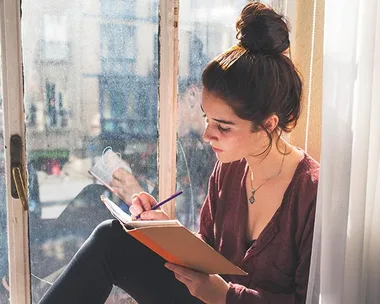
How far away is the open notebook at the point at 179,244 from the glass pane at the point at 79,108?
1.27 feet

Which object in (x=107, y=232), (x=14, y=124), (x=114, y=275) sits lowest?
(x=114, y=275)

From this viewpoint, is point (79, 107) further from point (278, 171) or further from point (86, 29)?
point (278, 171)

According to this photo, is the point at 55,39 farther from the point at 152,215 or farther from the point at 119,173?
the point at 152,215

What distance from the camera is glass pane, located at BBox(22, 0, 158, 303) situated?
1294 millimetres

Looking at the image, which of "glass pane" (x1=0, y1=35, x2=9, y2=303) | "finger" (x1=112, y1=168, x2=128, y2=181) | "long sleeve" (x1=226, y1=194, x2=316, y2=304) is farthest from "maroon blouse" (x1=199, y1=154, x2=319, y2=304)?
"glass pane" (x1=0, y1=35, x2=9, y2=303)

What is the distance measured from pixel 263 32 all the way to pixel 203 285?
576mm

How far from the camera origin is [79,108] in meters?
1.35

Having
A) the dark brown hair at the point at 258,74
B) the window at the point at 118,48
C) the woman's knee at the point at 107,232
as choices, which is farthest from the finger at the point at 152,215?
the window at the point at 118,48

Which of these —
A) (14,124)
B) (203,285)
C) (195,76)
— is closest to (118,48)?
(195,76)

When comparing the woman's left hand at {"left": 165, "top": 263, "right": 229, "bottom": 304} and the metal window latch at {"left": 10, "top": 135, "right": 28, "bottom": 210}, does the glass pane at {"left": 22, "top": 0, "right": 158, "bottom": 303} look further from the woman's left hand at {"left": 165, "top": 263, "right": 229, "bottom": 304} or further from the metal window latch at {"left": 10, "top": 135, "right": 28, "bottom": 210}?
the woman's left hand at {"left": 165, "top": 263, "right": 229, "bottom": 304}

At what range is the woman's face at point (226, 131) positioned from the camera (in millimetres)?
1080

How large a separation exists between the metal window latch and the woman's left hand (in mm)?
485

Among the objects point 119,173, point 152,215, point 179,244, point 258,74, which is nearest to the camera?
point 179,244

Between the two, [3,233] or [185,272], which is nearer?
[185,272]
